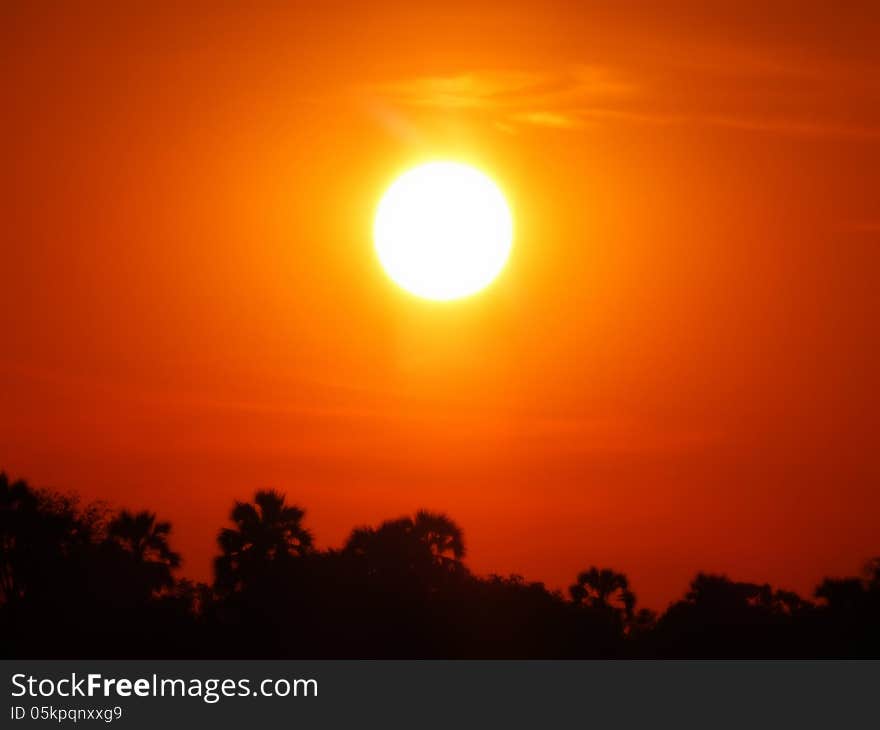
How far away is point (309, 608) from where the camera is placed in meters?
57.0

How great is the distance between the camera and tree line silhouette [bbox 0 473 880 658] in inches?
2154

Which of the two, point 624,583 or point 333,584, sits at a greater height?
point 624,583

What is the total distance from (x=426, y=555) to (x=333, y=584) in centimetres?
1135

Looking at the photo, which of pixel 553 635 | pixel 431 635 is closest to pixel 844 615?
pixel 553 635

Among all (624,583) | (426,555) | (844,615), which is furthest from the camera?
(624,583)

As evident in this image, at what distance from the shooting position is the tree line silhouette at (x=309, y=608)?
54.7 metres

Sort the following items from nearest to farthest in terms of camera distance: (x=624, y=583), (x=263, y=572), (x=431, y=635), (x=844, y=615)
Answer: (x=431, y=635), (x=844, y=615), (x=263, y=572), (x=624, y=583)
